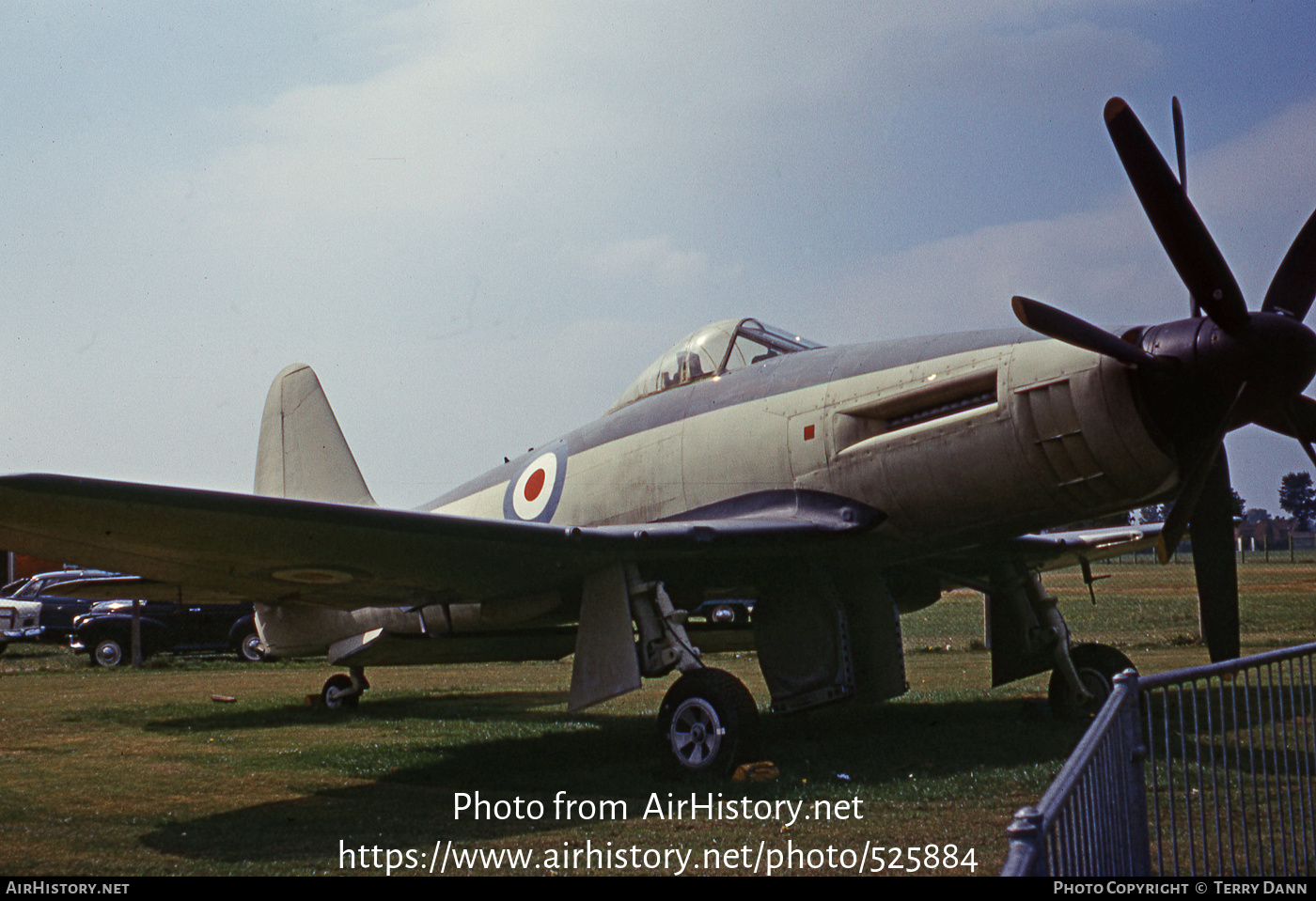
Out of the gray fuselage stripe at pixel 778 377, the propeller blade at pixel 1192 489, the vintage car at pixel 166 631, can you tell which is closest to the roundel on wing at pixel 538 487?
the gray fuselage stripe at pixel 778 377

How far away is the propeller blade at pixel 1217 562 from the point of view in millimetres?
6941

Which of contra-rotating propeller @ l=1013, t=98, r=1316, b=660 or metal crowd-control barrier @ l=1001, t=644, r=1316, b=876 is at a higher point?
contra-rotating propeller @ l=1013, t=98, r=1316, b=660

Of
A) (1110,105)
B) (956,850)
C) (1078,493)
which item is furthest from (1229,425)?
(956,850)

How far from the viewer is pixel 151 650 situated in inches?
885

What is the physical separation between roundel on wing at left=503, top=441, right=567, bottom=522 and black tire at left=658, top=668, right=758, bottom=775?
2899 mm

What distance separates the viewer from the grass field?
529cm

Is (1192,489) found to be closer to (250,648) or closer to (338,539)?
(338,539)

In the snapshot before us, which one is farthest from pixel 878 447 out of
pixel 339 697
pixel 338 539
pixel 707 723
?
pixel 339 697

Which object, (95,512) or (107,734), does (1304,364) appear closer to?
(95,512)

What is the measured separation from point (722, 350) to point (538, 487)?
234cm

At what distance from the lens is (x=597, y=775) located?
7.58m

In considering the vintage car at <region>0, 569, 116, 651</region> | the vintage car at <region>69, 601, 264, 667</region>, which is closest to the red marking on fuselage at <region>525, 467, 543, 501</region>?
the vintage car at <region>69, 601, 264, 667</region>

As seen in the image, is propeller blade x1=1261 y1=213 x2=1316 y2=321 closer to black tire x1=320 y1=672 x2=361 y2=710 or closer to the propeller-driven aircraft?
the propeller-driven aircraft
